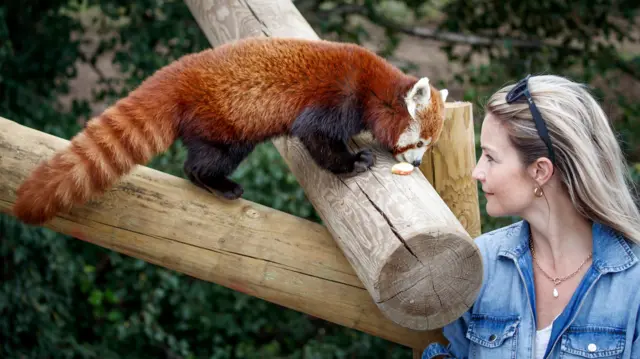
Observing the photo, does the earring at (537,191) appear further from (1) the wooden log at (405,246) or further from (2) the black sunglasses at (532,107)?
(1) the wooden log at (405,246)

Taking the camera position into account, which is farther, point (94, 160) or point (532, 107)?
point (94, 160)

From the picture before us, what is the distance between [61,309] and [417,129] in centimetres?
245

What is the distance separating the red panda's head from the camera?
2330mm

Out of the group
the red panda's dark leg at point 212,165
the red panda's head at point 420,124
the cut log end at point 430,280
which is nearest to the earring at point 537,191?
the cut log end at point 430,280

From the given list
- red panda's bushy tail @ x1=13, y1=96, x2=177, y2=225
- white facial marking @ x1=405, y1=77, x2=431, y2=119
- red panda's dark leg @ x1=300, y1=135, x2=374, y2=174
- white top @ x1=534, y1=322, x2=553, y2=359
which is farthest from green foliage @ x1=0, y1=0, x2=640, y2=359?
white top @ x1=534, y1=322, x2=553, y2=359

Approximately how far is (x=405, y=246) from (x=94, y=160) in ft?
2.88

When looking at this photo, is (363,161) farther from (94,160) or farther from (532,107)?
(94,160)

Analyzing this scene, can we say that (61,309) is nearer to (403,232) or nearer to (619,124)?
(403,232)

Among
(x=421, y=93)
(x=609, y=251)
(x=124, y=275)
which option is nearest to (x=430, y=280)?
(x=609, y=251)

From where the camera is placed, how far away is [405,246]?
1796 millimetres

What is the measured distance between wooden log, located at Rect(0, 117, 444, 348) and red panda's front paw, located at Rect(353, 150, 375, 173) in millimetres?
206

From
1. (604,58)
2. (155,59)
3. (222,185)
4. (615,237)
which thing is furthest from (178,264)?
(604,58)

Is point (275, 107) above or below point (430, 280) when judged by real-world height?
above

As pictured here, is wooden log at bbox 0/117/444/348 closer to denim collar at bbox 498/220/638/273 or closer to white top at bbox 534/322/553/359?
white top at bbox 534/322/553/359
